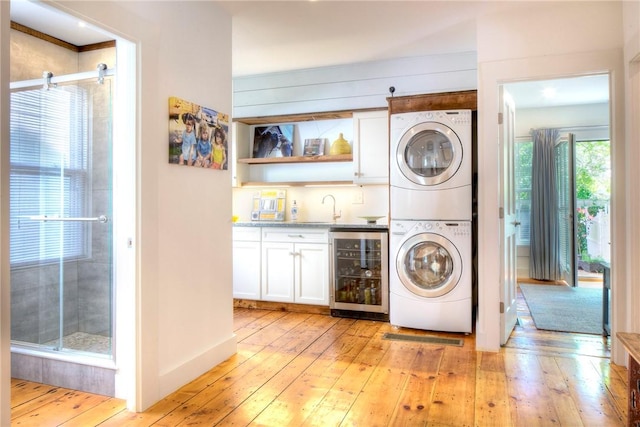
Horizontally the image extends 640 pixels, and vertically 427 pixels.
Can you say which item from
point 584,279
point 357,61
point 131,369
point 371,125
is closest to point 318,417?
point 131,369

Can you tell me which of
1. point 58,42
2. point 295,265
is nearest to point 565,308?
point 295,265

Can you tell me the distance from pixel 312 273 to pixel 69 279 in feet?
6.92

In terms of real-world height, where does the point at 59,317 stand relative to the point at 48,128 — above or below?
below

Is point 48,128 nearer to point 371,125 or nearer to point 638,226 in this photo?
point 371,125

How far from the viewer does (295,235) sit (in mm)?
4266

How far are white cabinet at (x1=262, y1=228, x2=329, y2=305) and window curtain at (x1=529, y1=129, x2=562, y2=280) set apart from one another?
11.9 ft

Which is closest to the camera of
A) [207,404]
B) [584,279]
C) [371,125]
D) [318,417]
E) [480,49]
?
[318,417]

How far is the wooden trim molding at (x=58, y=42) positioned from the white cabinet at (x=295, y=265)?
2.16 m

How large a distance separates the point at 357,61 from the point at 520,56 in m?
1.79

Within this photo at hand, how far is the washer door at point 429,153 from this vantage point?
3502mm

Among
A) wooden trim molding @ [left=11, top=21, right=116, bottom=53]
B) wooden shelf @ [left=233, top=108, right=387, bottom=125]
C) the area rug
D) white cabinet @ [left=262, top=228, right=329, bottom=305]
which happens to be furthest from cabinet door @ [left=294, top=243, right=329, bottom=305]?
wooden trim molding @ [left=11, top=21, right=116, bottom=53]

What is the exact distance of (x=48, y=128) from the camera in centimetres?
299

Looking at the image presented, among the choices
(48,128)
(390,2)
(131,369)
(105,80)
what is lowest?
(131,369)

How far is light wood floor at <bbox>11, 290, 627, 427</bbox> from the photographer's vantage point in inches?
86.2
